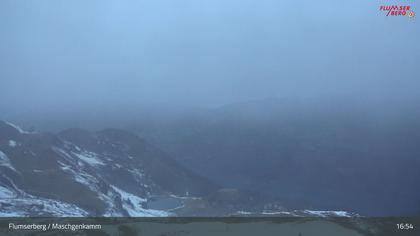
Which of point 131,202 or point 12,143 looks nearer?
point 131,202

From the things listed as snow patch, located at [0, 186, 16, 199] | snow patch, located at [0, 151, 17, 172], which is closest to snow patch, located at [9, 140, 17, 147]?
snow patch, located at [0, 151, 17, 172]

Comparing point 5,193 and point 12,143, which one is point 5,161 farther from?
point 5,193

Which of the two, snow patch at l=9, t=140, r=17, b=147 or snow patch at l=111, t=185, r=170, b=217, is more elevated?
snow patch at l=9, t=140, r=17, b=147

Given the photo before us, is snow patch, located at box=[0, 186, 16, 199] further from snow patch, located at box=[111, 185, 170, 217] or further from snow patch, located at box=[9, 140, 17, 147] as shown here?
snow patch, located at box=[9, 140, 17, 147]

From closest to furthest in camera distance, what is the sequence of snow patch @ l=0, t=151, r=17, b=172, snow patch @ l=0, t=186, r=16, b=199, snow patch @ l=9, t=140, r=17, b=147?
snow patch @ l=0, t=186, r=16, b=199 → snow patch @ l=0, t=151, r=17, b=172 → snow patch @ l=9, t=140, r=17, b=147

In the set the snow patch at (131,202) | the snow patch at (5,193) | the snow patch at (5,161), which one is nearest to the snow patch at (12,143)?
the snow patch at (5,161)

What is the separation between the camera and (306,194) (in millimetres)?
34312

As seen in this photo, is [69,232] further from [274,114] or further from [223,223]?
[274,114]

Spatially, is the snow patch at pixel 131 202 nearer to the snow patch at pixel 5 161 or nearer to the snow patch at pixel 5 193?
the snow patch at pixel 5 193

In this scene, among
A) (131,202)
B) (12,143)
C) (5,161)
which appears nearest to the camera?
(131,202)

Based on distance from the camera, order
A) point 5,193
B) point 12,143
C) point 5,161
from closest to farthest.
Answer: point 5,193
point 5,161
point 12,143

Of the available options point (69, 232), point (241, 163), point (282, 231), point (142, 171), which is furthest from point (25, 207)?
point (282, 231)

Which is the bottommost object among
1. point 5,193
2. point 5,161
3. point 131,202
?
point 131,202

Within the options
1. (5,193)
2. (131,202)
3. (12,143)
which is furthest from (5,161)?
(131,202)
